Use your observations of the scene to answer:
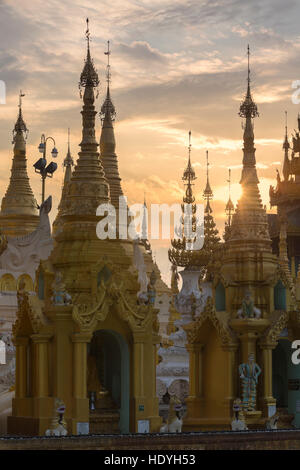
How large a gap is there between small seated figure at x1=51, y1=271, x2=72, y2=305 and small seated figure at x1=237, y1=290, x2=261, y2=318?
6307 mm

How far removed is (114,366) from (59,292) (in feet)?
11.7

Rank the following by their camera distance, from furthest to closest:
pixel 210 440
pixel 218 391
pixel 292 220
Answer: pixel 292 220
pixel 218 391
pixel 210 440

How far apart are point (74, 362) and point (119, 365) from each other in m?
2.42

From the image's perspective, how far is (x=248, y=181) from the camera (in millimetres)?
44750

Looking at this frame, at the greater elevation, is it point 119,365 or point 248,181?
point 248,181

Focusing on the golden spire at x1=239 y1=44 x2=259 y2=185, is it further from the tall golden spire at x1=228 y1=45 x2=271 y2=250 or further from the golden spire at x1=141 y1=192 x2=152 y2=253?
the golden spire at x1=141 y1=192 x2=152 y2=253

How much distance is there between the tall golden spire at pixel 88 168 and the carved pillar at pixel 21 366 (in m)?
4.38

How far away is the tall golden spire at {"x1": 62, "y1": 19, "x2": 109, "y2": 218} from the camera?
41.2 metres

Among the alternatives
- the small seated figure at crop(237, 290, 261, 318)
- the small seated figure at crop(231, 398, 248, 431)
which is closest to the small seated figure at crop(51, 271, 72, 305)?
the small seated figure at crop(231, 398, 248, 431)

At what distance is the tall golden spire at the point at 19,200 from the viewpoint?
214 ft

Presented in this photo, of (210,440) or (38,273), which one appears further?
(38,273)

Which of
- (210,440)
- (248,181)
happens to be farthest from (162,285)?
(210,440)
